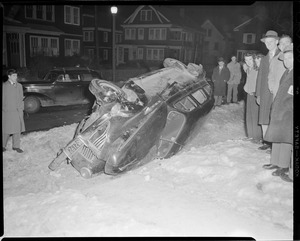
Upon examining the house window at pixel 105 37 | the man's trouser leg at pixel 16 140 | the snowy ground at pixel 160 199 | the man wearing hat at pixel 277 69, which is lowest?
the snowy ground at pixel 160 199

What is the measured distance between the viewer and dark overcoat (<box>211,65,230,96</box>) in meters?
7.22

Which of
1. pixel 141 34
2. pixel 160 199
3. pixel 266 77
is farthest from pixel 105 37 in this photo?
pixel 160 199

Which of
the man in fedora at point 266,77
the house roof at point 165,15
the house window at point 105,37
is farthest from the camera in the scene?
the house window at point 105,37

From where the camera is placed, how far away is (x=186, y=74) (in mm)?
5148

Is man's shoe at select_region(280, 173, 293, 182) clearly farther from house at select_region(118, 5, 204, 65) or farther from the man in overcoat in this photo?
house at select_region(118, 5, 204, 65)

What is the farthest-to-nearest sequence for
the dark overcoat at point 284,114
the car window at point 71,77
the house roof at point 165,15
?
the car window at point 71,77 → the house roof at point 165,15 → the dark overcoat at point 284,114

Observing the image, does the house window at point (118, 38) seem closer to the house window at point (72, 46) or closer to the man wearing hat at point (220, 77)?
the house window at point (72, 46)

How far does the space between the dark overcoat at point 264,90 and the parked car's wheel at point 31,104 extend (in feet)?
16.4

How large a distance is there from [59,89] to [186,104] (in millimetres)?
3678

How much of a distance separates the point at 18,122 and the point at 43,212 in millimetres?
1704

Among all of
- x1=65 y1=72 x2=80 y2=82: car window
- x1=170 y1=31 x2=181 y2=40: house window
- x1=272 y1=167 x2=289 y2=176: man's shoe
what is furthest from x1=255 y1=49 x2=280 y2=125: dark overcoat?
x1=65 y1=72 x2=80 y2=82: car window

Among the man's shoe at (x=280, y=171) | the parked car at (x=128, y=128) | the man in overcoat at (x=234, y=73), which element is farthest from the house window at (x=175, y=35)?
the man's shoe at (x=280, y=171)

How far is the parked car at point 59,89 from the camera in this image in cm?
674

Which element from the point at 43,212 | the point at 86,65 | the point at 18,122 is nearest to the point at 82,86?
the point at 86,65
